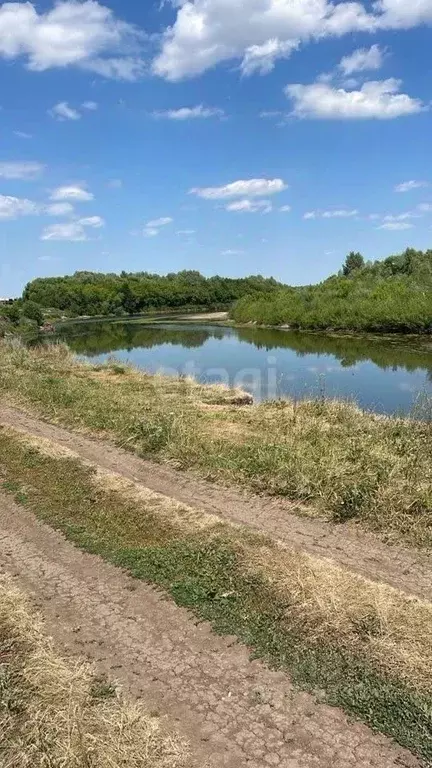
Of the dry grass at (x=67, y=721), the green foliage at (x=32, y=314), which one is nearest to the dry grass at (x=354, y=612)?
the dry grass at (x=67, y=721)

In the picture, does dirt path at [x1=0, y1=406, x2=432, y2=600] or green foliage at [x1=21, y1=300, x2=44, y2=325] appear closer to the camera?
dirt path at [x1=0, y1=406, x2=432, y2=600]

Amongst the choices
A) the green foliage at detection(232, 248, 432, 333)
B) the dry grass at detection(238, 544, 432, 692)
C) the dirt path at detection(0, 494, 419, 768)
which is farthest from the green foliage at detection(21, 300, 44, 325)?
the dry grass at detection(238, 544, 432, 692)

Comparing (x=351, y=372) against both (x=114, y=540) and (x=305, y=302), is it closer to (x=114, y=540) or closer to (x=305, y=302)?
(x=114, y=540)

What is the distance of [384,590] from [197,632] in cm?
163

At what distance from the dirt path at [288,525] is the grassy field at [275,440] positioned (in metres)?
0.24

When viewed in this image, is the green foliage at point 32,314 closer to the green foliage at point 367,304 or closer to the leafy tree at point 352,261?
the green foliage at point 367,304

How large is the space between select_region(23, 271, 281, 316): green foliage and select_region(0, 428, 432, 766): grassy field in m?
78.7

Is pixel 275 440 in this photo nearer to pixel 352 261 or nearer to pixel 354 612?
pixel 354 612

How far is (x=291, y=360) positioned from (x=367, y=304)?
59.0ft

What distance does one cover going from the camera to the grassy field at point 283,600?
3.61 metres

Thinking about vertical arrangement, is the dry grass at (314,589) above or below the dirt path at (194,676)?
above

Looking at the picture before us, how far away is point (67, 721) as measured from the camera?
3311 mm

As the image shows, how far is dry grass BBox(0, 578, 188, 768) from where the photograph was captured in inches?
122

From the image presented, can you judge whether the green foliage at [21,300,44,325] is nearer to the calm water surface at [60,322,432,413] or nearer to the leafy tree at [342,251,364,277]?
the calm water surface at [60,322,432,413]
